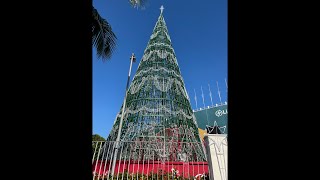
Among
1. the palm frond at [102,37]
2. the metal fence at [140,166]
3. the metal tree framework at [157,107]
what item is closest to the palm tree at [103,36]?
the palm frond at [102,37]

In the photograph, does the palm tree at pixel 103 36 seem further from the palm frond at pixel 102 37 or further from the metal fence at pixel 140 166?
the metal fence at pixel 140 166

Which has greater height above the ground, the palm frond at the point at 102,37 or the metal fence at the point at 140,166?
the palm frond at the point at 102,37

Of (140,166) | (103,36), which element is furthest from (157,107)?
(103,36)

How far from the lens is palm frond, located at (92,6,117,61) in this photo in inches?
287

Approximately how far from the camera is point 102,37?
750cm

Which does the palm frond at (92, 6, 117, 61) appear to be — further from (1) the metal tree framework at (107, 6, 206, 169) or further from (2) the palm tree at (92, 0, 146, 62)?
(1) the metal tree framework at (107, 6, 206, 169)

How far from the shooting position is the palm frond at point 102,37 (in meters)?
7.29

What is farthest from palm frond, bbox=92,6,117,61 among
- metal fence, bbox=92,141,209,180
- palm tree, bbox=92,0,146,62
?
metal fence, bbox=92,141,209,180

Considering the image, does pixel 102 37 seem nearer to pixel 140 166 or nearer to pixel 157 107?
pixel 140 166
